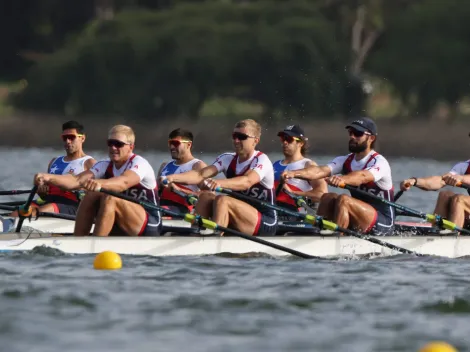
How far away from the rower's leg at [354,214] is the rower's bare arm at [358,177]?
19cm

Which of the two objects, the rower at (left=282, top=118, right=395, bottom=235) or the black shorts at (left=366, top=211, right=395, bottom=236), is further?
the black shorts at (left=366, top=211, right=395, bottom=236)

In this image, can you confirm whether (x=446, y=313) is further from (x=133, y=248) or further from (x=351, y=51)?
(x=351, y=51)

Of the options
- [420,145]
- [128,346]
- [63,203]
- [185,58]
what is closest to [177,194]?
[63,203]

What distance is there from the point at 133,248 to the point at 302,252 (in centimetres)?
192

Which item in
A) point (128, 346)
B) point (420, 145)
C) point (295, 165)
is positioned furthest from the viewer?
point (420, 145)

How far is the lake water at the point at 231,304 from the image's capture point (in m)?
10.6

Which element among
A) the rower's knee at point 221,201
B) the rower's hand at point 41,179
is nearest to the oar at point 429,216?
the rower's knee at point 221,201

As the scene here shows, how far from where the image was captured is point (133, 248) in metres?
14.5

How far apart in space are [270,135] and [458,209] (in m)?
33.3

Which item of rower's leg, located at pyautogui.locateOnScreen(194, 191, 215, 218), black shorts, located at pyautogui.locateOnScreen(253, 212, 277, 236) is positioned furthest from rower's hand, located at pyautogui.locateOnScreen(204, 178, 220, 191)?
black shorts, located at pyautogui.locateOnScreen(253, 212, 277, 236)

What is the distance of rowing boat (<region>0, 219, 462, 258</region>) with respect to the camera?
566 inches

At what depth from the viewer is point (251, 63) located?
2037 inches

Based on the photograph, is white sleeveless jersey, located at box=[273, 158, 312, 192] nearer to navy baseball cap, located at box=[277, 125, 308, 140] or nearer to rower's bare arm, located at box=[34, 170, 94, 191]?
navy baseball cap, located at box=[277, 125, 308, 140]

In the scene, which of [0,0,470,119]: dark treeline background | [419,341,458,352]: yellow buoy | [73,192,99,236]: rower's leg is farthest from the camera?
[0,0,470,119]: dark treeline background
